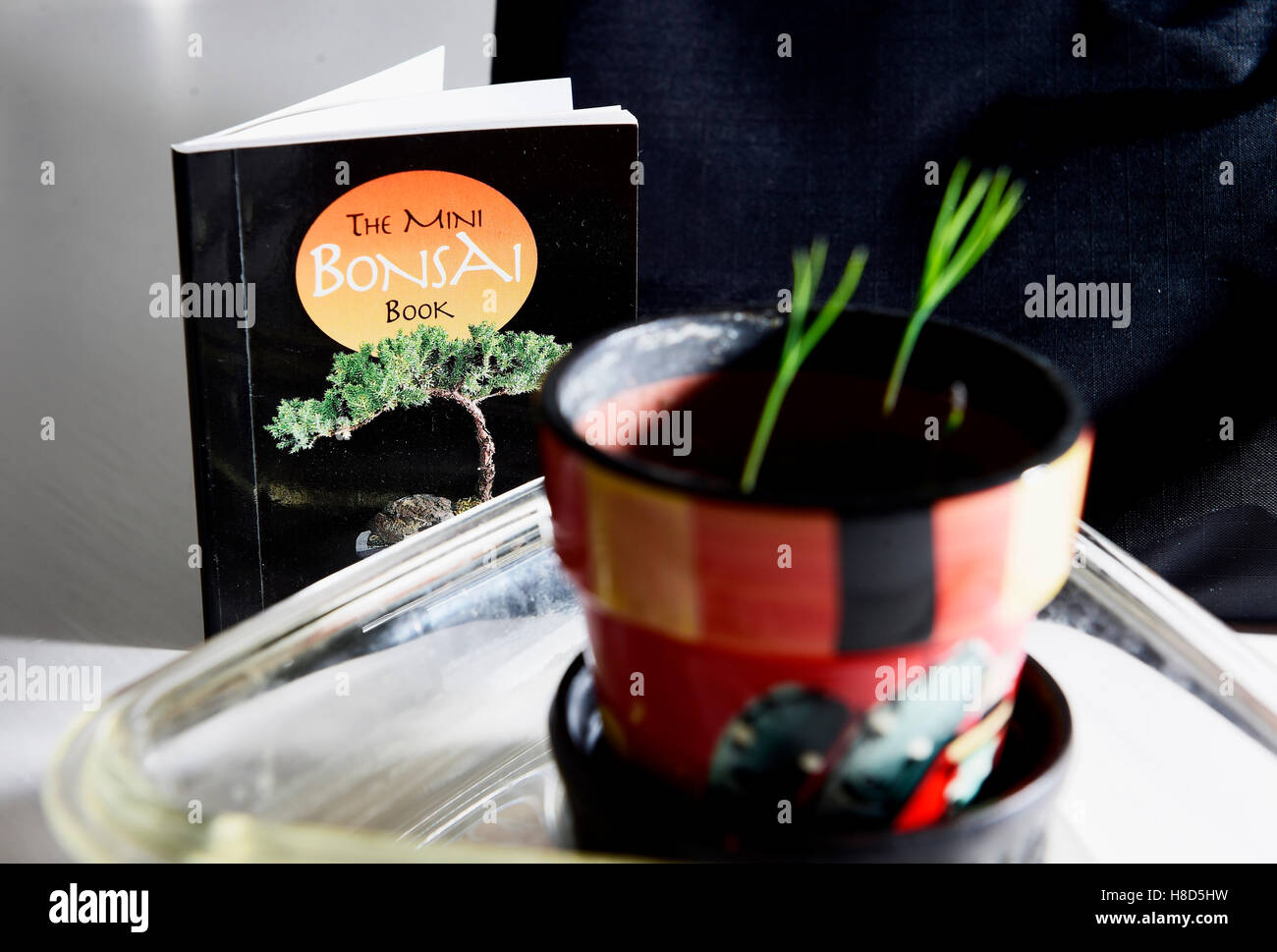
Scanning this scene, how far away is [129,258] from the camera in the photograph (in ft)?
2.41

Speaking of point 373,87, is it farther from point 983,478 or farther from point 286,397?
point 983,478

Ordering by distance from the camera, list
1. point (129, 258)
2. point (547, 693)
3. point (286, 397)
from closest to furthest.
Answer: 1. point (547, 693)
2. point (286, 397)
3. point (129, 258)

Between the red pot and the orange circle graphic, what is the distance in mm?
223

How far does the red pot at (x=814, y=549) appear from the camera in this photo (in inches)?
8.7

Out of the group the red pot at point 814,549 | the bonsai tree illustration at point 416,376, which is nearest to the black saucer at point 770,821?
the red pot at point 814,549

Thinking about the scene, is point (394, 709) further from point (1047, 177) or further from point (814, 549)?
point (1047, 177)

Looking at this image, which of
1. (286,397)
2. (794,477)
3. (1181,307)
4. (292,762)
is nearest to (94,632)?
(286,397)

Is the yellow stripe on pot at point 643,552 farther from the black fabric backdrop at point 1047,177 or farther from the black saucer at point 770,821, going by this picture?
the black fabric backdrop at point 1047,177

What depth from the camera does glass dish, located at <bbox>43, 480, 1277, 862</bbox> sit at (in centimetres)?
27

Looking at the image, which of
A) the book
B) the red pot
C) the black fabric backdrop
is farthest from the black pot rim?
the black fabric backdrop

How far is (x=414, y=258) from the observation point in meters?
0.50

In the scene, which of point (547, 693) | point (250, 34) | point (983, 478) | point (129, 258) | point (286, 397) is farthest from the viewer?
point (250, 34)

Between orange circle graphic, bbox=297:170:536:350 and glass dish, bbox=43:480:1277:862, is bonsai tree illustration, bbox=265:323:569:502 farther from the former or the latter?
glass dish, bbox=43:480:1277:862
